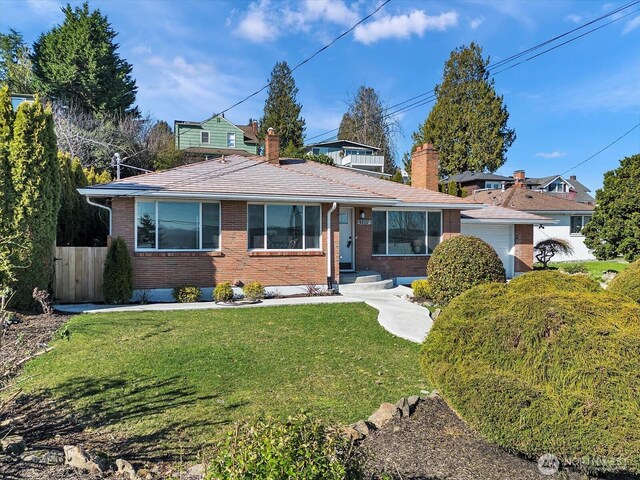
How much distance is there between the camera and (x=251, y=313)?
9.89 m

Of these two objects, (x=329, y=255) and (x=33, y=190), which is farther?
(x=329, y=255)

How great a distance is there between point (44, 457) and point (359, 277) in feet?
36.0

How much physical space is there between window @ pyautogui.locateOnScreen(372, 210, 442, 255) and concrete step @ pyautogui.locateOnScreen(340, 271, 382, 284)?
1.21 metres

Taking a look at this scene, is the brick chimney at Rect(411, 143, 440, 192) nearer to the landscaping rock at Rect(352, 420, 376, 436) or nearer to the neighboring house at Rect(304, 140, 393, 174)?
the landscaping rock at Rect(352, 420, 376, 436)

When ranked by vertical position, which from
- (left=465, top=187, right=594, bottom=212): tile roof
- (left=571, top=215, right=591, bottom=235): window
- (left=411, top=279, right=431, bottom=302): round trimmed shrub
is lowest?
(left=411, top=279, right=431, bottom=302): round trimmed shrub

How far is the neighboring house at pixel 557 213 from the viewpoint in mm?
27281

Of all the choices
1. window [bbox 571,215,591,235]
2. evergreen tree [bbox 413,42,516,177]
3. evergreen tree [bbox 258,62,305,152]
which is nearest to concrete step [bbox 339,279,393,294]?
window [bbox 571,215,591,235]

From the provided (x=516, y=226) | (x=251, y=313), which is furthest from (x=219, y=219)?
(x=516, y=226)

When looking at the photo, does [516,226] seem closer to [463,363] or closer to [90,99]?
[463,363]

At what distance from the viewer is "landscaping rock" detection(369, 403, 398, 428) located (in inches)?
156

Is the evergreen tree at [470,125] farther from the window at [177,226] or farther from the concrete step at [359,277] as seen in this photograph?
the window at [177,226]

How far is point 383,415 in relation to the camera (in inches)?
161

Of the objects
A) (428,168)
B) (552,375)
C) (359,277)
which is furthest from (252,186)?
(552,375)

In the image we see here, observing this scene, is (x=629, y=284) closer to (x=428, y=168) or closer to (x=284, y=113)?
(x=428, y=168)
